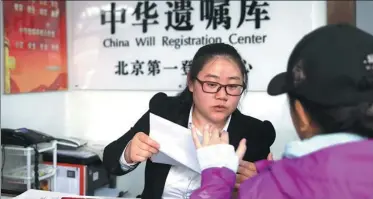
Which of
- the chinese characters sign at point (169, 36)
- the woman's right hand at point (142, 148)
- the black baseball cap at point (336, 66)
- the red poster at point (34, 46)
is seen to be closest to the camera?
the black baseball cap at point (336, 66)

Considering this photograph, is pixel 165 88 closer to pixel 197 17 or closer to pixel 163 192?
pixel 197 17

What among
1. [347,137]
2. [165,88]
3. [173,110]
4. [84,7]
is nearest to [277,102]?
[165,88]

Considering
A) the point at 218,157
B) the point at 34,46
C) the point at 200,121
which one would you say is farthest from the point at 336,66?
the point at 34,46

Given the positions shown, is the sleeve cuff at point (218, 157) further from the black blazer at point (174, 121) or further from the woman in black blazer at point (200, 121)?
the black blazer at point (174, 121)

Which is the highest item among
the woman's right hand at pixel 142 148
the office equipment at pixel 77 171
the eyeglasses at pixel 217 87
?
the eyeglasses at pixel 217 87

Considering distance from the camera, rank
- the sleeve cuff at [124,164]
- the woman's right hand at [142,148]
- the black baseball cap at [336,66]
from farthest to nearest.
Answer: the sleeve cuff at [124,164] < the woman's right hand at [142,148] < the black baseball cap at [336,66]

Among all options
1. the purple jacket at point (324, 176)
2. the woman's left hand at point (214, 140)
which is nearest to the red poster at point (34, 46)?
the woman's left hand at point (214, 140)

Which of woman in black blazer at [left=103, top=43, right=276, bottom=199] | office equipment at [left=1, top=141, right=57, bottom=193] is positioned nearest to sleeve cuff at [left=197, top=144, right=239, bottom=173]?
woman in black blazer at [left=103, top=43, right=276, bottom=199]

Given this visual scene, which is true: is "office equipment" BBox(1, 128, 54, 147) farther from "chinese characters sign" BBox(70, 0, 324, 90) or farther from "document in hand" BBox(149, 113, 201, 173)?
"document in hand" BBox(149, 113, 201, 173)

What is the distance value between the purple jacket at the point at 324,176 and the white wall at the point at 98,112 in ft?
6.02

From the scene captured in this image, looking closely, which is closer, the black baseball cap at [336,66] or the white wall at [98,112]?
the black baseball cap at [336,66]

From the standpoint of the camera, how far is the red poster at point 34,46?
2.46 m

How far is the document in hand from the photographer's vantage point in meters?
1.25

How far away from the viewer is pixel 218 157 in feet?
2.71
